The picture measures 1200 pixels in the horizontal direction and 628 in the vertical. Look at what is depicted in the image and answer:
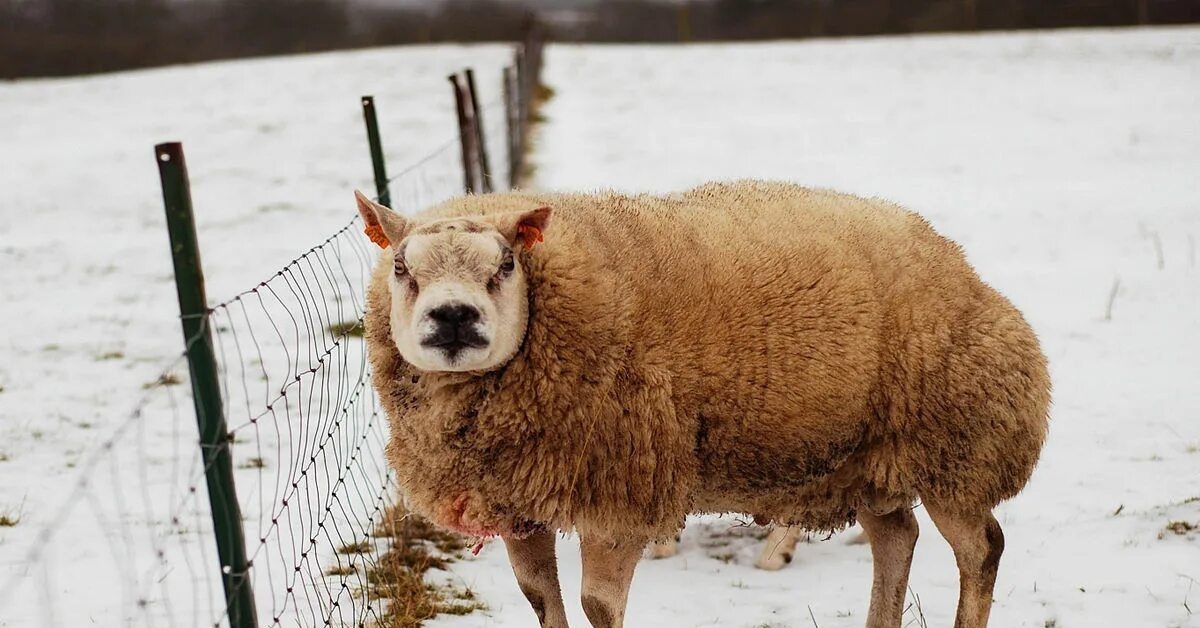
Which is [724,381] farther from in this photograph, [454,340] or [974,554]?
[974,554]

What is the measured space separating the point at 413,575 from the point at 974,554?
215cm

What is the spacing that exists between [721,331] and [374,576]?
6.16ft

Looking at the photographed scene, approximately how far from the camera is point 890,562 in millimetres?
4336

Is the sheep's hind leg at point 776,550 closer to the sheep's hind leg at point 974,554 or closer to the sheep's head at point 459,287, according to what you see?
the sheep's hind leg at point 974,554

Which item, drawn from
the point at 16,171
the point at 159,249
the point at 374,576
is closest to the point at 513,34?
the point at 16,171

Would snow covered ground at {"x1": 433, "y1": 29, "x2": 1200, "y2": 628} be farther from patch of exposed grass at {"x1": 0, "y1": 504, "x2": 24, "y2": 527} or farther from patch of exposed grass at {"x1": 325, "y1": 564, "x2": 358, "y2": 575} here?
patch of exposed grass at {"x1": 0, "y1": 504, "x2": 24, "y2": 527}

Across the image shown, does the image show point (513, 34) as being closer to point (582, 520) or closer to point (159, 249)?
point (159, 249)

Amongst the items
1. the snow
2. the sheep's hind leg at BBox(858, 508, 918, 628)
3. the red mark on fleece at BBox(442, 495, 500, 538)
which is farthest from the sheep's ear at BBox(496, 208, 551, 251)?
the sheep's hind leg at BBox(858, 508, 918, 628)

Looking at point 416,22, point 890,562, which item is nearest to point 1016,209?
point 890,562

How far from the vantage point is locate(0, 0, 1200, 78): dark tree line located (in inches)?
1090

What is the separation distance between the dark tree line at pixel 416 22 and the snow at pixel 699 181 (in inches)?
127

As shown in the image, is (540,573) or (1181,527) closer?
(540,573)

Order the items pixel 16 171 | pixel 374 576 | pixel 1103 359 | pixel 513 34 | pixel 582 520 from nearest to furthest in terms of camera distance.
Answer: pixel 582 520 → pixel 374 576 → pixel 1103 359 → pixel 16 171 → pixel 513 34

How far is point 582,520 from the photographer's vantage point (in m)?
3.50
